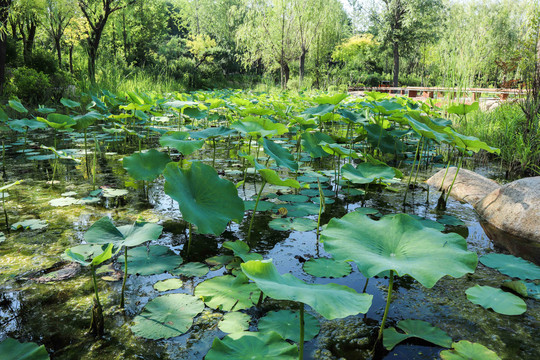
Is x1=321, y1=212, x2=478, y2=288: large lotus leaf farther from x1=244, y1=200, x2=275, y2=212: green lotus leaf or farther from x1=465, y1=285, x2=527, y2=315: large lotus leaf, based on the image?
x1=244, y1=200, x2=275, y2=212: green lotus leaf

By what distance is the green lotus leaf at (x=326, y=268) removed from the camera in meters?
1.60

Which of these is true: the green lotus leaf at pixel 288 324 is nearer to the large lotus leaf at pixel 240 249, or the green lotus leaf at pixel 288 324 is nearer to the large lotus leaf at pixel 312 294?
the large lotus leaf at pixel 312 294

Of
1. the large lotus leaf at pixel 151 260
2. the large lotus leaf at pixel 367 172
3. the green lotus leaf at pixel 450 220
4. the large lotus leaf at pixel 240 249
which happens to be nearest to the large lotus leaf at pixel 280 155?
the large lotus leaf at pixel 367 172

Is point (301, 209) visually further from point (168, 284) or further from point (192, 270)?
point (168, 284)

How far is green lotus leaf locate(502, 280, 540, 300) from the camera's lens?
4.69ft

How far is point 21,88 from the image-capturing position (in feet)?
21.9

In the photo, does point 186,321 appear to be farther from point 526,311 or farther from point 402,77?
point 402,77

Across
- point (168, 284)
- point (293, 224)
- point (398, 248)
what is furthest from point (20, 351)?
point (293, 224)

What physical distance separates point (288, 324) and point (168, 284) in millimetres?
597

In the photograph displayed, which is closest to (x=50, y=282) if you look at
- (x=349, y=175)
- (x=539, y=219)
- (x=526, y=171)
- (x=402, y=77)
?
(x=349, y=175)

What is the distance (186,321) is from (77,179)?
7.98ft

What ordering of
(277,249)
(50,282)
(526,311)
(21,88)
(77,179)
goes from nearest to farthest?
(526,311)
(50,282)
(277,249)
(77,179)
(21,88)

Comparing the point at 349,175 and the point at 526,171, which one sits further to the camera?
the point at 526,171

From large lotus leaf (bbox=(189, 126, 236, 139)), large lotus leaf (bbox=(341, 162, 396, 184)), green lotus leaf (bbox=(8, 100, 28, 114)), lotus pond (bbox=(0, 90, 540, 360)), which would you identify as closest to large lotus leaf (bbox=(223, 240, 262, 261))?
lotus pond (bbox=(0, 90, 540, 360))
